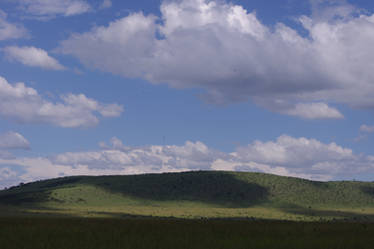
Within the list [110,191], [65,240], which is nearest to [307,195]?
[110,191]

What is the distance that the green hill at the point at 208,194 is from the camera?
12694cm

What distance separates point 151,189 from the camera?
493 feet

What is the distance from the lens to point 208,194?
474ft

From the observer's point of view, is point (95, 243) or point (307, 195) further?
point (307, 195)

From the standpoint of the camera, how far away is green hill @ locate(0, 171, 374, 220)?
126938 mm

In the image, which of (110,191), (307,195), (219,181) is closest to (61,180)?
(110,191)

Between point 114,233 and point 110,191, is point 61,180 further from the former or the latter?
point 114,233

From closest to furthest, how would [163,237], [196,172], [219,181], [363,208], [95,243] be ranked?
[95,243] → [163,237] → [363,208] → [219,181] → [196,172]

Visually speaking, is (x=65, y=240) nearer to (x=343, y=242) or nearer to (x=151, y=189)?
(x=343, y=242)

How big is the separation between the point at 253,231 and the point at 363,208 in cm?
10544

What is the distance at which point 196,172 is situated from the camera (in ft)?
570

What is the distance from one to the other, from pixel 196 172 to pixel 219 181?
55.0ft

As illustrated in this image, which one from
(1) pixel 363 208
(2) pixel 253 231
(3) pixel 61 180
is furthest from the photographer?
(3) pixel 61 180

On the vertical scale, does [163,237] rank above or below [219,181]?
below
